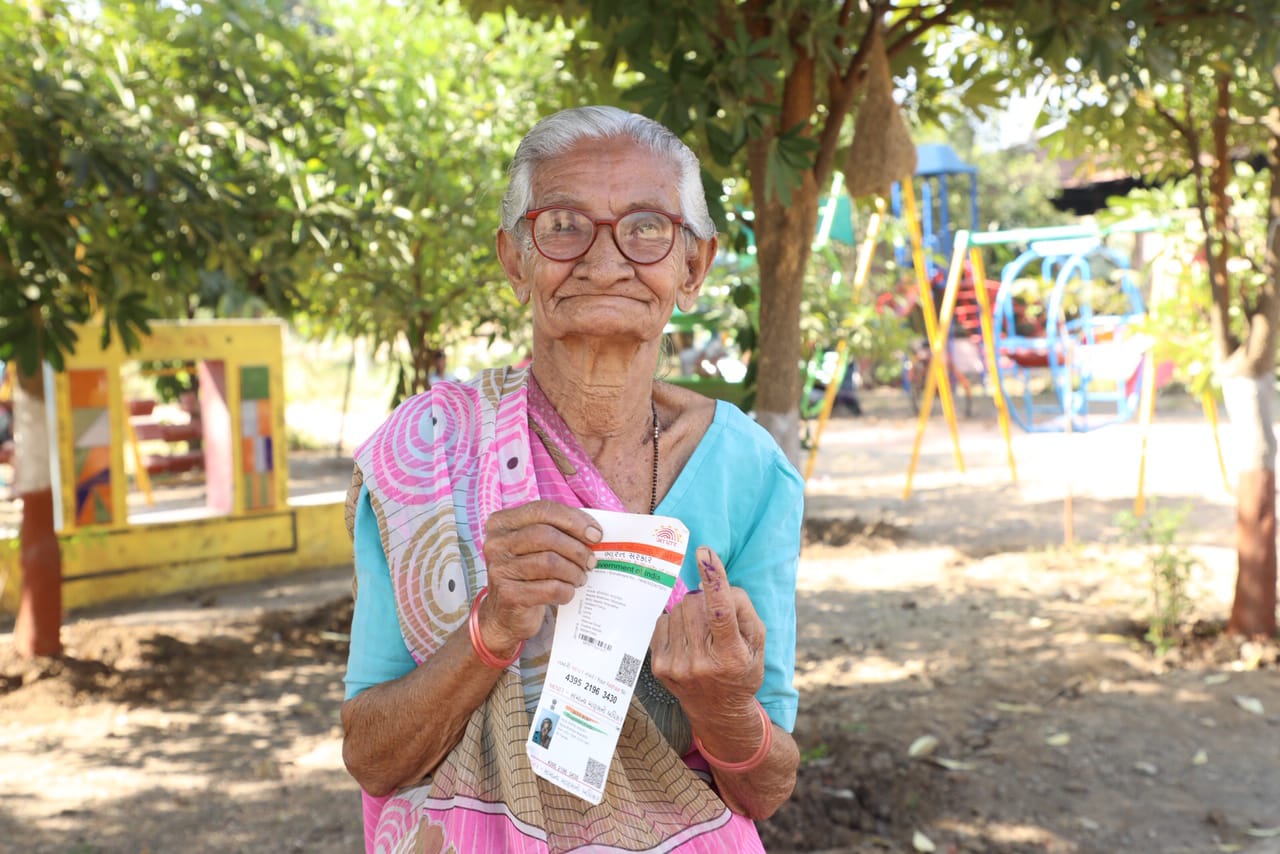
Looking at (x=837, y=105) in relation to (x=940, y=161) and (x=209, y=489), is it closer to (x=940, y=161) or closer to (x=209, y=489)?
(x=209, y=489)

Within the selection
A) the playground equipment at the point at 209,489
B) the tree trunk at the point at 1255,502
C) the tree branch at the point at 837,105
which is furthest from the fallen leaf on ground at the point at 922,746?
the playground equipment at the point at 209,489

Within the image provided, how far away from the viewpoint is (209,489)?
808cm

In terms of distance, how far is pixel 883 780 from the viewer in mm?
4055

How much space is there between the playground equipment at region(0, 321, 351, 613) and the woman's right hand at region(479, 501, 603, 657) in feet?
19.3

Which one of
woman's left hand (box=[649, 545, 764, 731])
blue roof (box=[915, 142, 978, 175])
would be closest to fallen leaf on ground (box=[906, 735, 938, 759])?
woman's left hand (box=[649, 545, 764, 731])

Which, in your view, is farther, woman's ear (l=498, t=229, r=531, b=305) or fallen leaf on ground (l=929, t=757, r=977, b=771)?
fallen leaf on ground (l=929, t=757, r=977, b=771)

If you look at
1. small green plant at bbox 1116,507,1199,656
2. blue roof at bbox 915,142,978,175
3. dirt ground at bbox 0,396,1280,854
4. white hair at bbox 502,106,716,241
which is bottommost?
dirt ground at bbox 0,396,1280,854

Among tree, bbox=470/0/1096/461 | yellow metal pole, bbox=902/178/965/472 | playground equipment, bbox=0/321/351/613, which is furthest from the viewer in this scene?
yellow metal pole, bbox=902/178/965/472

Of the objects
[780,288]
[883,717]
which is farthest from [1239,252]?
[780,288]

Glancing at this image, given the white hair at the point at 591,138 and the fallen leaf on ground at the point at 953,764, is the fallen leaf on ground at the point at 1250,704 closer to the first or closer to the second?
the fallen leaf on ground at the point at 953,764

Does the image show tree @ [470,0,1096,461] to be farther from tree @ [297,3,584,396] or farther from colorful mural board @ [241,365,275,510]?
colorful mural board @ [241,365,275,510]

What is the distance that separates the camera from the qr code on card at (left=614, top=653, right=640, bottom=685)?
129 cm

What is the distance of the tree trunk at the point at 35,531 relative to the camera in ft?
18.0

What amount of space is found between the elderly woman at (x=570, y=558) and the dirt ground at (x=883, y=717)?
2.34 metres
